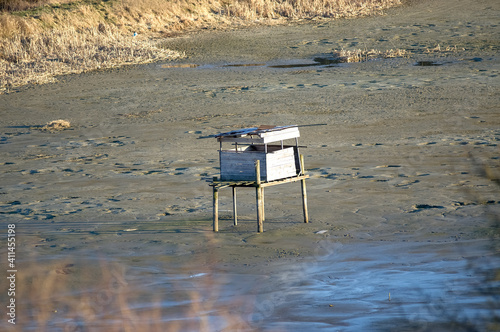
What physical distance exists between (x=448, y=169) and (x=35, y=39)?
21.1 meters

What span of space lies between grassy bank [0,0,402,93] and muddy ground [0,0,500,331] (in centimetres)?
237

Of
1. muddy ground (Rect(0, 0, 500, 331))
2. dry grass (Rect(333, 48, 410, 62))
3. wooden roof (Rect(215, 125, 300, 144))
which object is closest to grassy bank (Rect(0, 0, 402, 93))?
muddy ground (Rect(0, 0, 500, 331))

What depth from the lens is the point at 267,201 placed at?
11211mm

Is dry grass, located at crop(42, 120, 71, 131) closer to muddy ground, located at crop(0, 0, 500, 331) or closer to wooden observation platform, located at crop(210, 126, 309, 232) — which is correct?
muddy ground, located at crop(0, 0, 500, 331)

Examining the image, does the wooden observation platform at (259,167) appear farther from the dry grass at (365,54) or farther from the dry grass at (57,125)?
the dry grass at (365,54)

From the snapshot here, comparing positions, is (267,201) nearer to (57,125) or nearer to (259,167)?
(259,167)

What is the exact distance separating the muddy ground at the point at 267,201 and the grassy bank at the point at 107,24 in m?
2.37

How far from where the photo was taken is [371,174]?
40.0 feet

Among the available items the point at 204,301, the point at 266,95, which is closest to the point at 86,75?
the point at 266,95

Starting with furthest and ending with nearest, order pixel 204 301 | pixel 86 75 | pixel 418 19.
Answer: pixel 418 19 < pixel 86 75 < pixel 204 301

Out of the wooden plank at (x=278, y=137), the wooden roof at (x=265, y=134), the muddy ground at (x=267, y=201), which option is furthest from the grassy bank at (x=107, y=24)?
the wooden plank at (x=278, y=137)

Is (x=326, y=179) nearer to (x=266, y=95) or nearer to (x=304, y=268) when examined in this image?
(x=304, y=268)

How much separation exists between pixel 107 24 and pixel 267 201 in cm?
2338

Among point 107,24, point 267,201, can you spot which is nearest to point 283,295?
point 267,201
